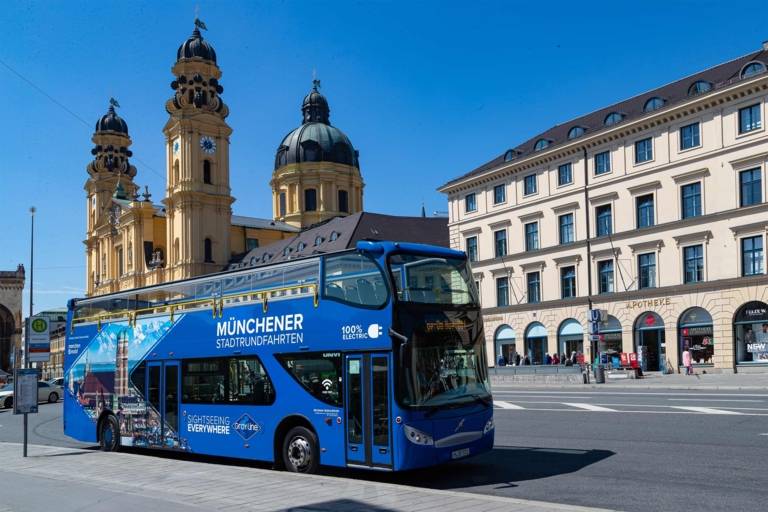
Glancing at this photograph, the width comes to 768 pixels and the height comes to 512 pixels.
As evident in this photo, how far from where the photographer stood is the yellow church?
83.9 metres

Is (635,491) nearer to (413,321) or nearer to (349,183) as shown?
(413,321)

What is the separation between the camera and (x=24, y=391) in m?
16.8

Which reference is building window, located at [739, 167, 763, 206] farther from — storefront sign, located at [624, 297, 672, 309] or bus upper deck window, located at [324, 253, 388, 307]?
bus upper deck window, located at [324, 253, 388, 307]

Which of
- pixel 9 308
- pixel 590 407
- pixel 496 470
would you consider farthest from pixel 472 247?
pixel 9 308

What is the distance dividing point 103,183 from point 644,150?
78618mm

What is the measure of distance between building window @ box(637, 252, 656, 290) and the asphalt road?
22.7 meters

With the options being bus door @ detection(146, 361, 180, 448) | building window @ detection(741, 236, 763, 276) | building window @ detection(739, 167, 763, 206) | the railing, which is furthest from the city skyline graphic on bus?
building window @ detection(739, 167, 763, 206)

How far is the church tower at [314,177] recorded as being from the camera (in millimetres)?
98812

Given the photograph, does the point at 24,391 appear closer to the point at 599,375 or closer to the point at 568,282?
the point at 599,375

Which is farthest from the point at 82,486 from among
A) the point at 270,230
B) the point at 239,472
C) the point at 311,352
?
the point at 270,230

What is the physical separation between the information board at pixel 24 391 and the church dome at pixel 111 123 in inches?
3781

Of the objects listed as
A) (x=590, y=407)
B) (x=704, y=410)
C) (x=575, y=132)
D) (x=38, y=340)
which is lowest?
(x=590, y=407)

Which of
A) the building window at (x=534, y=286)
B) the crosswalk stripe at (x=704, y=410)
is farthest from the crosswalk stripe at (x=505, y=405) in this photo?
the building window at (x=534, y=286)

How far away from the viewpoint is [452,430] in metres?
11.5
